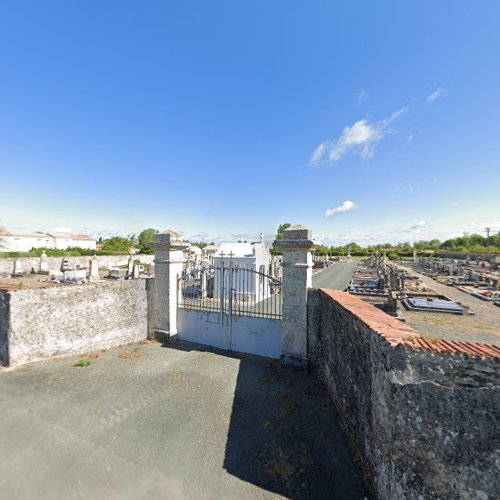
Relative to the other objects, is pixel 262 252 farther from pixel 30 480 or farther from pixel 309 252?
pixel 30 480

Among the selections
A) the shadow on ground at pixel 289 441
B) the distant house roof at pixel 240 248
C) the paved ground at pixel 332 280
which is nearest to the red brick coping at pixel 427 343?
the shadow on ground at pixel 289 441

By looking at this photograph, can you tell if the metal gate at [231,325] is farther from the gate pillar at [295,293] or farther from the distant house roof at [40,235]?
the distant house roof at [40,235]

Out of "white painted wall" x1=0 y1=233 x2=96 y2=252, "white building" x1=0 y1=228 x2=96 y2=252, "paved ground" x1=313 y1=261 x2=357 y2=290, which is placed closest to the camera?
"paved ground" x1=313 y1=261 x2=357 y2=290

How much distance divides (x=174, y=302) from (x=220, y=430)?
4.55 metres

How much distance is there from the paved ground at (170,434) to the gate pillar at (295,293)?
1.74ft

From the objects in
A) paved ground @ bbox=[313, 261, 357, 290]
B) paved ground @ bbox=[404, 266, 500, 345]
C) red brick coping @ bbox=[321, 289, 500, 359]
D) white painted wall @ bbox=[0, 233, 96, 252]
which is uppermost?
white painted wall @ bbox=[0, 233, 96, 252]

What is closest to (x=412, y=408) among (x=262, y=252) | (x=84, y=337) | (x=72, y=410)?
(x=72, y=410)

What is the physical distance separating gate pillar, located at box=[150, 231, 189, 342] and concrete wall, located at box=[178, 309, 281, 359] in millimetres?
379

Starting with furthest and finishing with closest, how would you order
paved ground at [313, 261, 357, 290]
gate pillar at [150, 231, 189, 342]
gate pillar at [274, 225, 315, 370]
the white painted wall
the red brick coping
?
1. the white painted wall
2. paved ground at [313, 261, 357, 290]
3. gate pillar at [150, 231, 189, 342]
4. gate pillar at [274, 225, 315, 370]
5. the red brick coping

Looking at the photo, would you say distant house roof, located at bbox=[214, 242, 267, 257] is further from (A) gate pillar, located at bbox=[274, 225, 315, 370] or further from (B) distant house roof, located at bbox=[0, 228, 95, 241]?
(B) distant house roof, located at bbox=[0, 228, 95, 241]

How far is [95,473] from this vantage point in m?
3.40

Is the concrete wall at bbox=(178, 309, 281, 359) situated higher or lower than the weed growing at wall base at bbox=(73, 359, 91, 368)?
higher

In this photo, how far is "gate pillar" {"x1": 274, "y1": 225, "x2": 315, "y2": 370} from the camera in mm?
6039

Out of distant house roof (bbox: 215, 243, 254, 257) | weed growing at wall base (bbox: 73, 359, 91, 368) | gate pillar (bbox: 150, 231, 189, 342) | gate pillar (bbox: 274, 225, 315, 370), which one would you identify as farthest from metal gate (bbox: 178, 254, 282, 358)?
distant house roof (bbox: 215, 243, 254, 257)
